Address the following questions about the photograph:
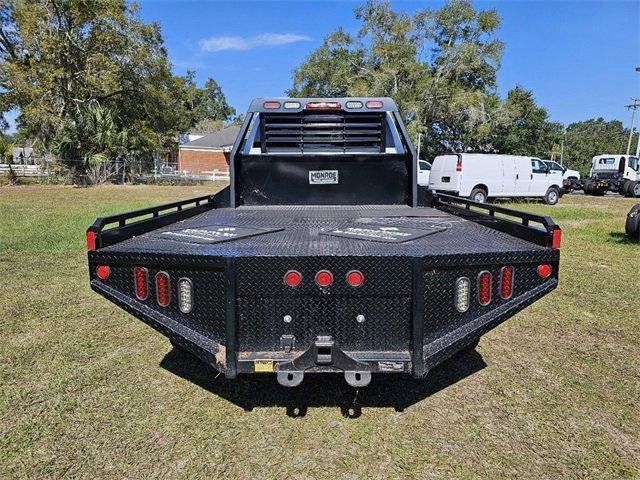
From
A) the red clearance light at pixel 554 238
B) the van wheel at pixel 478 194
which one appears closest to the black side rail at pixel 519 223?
the red clearance light at pixel 554 238

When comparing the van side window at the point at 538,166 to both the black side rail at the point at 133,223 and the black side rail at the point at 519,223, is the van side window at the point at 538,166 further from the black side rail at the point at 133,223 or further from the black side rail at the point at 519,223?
the black side rail at the point at 133,223

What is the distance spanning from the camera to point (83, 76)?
28500mm

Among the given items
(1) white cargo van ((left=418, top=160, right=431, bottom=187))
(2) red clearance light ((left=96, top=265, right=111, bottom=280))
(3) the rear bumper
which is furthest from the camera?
(1) white cargo van ((left=418, top=160, right=431, bottom=187))

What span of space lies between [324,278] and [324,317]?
210mm

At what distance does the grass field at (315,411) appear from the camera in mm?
2619

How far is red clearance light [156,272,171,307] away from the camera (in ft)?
8.57

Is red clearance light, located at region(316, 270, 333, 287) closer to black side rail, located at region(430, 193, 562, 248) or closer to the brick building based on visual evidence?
black side rail, located at region(430, 193, 562, 248)

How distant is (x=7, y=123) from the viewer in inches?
1314

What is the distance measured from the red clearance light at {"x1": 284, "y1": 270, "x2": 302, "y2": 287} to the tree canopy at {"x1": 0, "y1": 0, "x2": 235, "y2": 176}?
1150 inches

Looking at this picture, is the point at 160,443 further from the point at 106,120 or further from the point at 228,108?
the point at 228,108

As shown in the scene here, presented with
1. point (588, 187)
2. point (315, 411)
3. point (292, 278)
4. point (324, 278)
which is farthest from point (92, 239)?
point (588, 187)

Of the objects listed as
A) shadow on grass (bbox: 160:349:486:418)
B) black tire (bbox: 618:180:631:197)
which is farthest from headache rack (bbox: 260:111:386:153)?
black tire (bbox: 618:180:631:197)

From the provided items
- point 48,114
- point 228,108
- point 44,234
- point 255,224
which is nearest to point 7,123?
point 48,114

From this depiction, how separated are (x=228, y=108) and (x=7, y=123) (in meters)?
69.8
